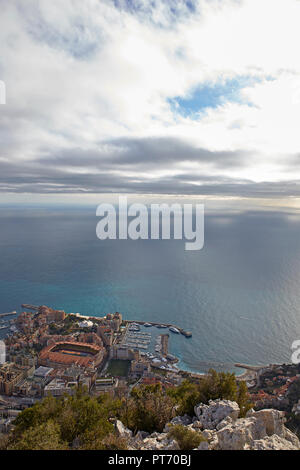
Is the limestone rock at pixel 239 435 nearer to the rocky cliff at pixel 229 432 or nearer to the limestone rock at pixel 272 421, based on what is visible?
the rocky cliff at pixel 229 432

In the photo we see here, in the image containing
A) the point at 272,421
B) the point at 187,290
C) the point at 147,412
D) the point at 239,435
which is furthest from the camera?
the point at 187,290

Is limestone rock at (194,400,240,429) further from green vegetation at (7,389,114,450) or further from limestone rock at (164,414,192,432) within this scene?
green vegetation at (7,389,114,450)

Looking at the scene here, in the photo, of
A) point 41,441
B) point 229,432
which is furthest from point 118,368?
point 229,432

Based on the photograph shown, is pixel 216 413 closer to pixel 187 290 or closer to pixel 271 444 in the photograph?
pixel 271 444

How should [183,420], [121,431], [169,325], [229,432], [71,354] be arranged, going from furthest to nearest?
[169,325]
[71,354]
[183,420]
[121,431]
[229,432]

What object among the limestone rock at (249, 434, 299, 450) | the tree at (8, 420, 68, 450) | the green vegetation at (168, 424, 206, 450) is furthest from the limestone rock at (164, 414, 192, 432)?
the tree at (8, 420, 68, 450)

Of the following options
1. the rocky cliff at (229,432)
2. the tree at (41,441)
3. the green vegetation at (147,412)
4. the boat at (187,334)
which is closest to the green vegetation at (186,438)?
the rocky cliff at (229,432)
